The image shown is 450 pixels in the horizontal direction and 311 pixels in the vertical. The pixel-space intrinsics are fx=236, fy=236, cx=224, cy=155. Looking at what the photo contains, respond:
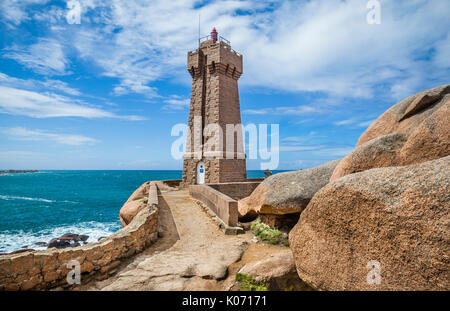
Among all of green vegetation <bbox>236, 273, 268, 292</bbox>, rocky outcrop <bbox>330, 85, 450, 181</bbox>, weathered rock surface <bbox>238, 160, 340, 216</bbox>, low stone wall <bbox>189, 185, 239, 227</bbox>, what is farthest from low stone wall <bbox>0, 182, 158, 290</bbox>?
rocky outcrop <bbox>330, 85, 450, 181</bbox>

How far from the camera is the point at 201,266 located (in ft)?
16.5

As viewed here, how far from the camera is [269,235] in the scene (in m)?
6.48

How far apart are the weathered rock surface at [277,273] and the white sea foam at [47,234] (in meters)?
20.7

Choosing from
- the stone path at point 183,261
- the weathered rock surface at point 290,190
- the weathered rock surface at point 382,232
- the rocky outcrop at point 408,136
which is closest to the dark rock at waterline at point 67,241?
the stone path at point 183,261

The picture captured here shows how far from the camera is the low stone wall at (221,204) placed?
761cm

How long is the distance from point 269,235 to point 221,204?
95.4 inches

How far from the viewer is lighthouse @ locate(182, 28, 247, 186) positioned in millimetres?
18469

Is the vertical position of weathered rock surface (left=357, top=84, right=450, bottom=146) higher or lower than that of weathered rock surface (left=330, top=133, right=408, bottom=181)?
higher

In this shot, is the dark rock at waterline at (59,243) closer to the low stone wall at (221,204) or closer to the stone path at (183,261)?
the low stone wall at (221,204)

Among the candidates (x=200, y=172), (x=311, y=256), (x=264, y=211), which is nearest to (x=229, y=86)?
(x=200, y=172)

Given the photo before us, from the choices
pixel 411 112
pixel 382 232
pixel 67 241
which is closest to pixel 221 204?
pixel 411 112

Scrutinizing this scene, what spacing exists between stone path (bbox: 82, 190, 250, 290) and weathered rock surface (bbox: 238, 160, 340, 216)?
123 centimetres

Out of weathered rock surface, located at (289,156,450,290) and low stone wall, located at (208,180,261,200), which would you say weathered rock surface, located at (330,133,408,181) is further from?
low stone wall, located at (208,180,261,200)

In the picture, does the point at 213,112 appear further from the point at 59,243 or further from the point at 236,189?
the point at 59,243
